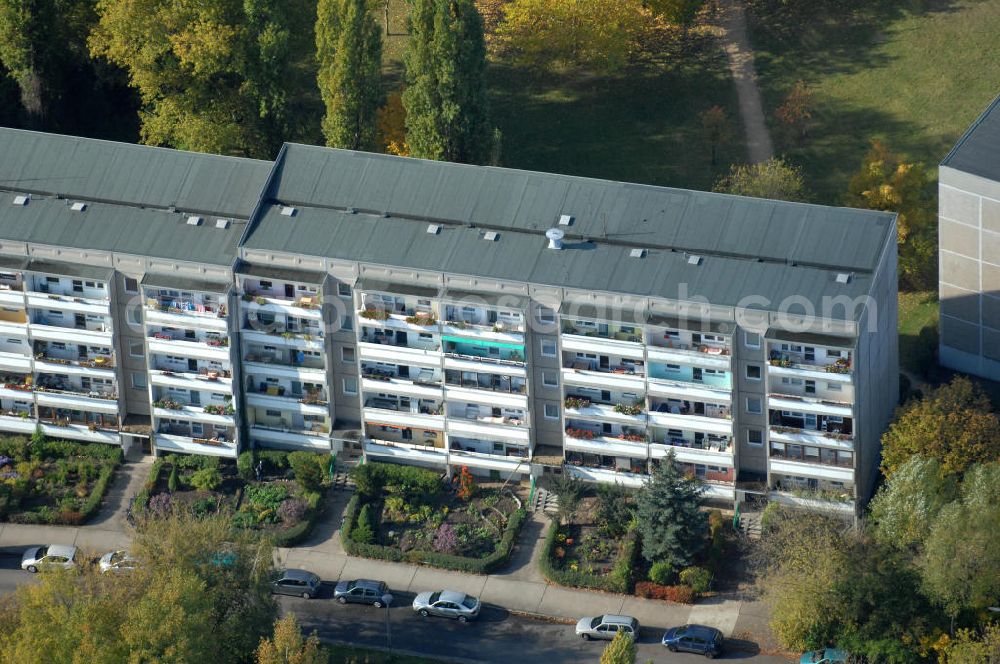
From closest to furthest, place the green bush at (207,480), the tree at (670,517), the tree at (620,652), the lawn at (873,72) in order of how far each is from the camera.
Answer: the tree at (620,652) → the tree at (670,517) → the green bush at (207,480) → the lawn at (873,72)

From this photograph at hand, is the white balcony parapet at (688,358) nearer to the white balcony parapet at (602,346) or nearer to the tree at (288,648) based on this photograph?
the white balcony parapet at (602,346)

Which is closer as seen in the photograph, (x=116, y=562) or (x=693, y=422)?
(x=116, y=562)

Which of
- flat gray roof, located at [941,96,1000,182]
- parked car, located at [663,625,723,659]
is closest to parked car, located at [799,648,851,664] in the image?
parked car, located at [663,625,723,659]

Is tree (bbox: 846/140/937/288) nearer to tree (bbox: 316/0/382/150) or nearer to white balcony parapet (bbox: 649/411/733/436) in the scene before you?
white balcony parapet (bbox: 649/411/733/436)

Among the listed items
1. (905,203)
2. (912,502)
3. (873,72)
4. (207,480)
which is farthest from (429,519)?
(873,72)

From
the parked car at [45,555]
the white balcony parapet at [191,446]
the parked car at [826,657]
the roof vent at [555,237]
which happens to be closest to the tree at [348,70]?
the roof vent at [555,237]

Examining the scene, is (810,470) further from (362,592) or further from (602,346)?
(362,592)
